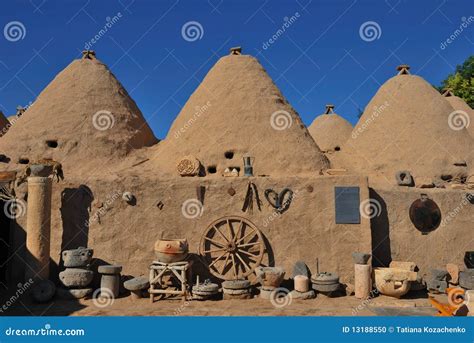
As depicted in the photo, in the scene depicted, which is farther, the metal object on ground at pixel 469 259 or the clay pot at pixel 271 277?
the metal object on ground at pixel 469 259

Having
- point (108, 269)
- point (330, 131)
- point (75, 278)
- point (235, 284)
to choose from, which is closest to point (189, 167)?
point (108, 269)

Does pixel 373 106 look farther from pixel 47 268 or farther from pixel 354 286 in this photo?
pixel 47 268

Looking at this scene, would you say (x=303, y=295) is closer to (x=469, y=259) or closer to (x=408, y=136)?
(x=469, y=259)

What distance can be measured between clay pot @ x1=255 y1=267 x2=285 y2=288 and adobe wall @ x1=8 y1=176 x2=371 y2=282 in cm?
71

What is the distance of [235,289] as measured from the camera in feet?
30.4

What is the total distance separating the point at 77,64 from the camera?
635 inches

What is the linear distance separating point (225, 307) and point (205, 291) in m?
0.67

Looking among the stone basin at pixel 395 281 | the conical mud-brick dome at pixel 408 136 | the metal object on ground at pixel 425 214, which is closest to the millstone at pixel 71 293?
the stone basin at pixel 395 281

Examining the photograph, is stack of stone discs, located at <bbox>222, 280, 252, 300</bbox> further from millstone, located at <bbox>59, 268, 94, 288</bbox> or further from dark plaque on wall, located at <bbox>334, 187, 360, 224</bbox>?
millstone, located at <bbox>59, 268, 94, 288</bbox>

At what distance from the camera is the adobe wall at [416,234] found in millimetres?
10641

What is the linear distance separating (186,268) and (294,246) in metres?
2.96

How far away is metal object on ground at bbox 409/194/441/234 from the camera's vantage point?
35.2 ft

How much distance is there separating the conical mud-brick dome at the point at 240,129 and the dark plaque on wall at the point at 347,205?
9.66 ft

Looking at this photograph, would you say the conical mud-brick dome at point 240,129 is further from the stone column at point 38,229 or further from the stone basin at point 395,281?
the stone basin at point 395,281
